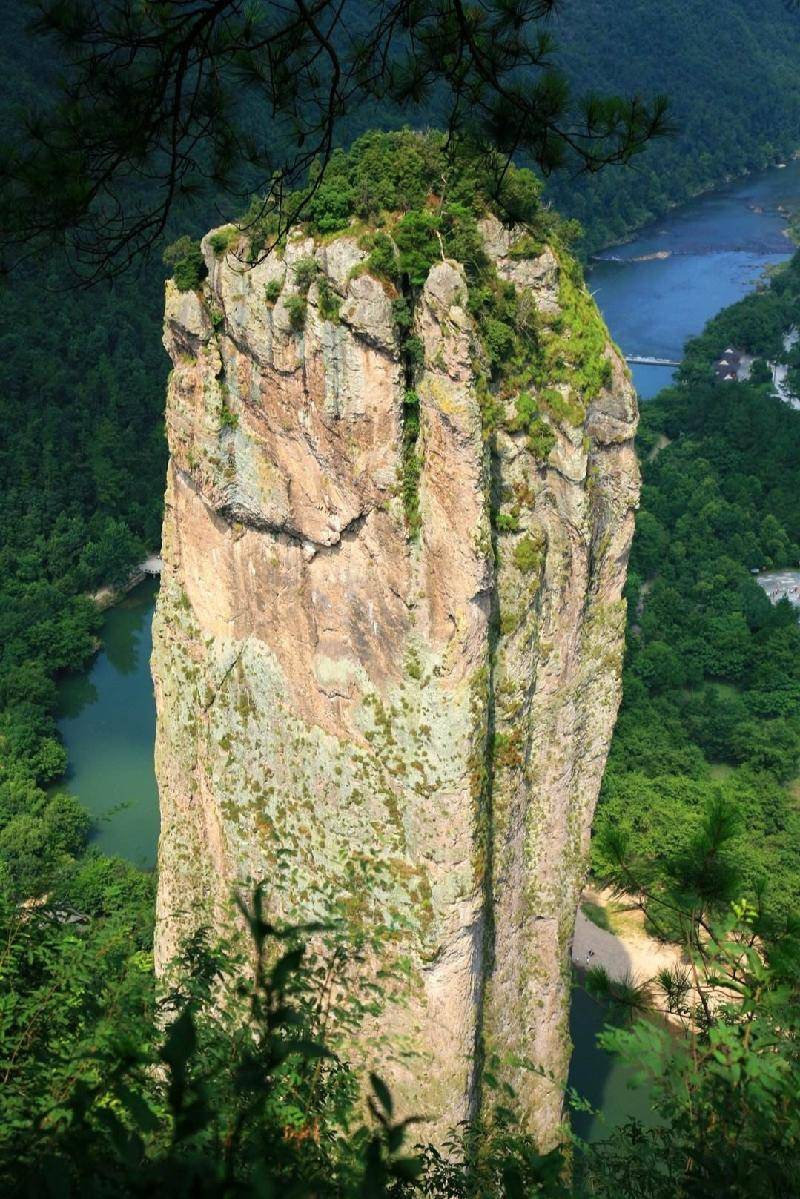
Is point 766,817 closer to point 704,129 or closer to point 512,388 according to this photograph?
point 512,388

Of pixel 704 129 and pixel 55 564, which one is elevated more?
pixel 704 129

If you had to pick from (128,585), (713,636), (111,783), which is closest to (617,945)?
(713,636)

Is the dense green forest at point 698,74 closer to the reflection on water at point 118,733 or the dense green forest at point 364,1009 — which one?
the reflection on water at point 118,733

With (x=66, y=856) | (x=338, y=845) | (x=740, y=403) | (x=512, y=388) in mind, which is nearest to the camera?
(x=512, y=388)

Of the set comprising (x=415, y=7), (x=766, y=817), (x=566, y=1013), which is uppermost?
(x=415, y=7)

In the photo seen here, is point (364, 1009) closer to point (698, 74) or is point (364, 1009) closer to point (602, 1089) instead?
point (602, 1089)

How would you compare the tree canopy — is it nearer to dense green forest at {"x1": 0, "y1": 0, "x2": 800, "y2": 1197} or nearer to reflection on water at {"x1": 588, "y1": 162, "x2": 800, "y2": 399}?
dense green forest at {"x1": 0, "y1": 0, "x2": 800, "y2": 1197}

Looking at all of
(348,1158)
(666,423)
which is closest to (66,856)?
(348,1158)

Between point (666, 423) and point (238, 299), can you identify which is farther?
point (666, 423)
